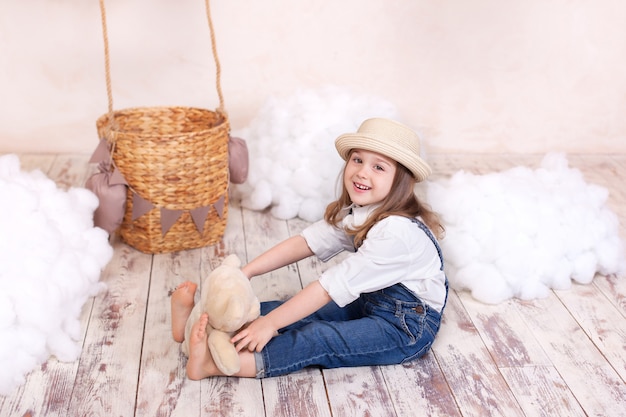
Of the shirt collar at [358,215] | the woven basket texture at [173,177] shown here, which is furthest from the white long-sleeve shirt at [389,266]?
the woven basket texture at [173,177]

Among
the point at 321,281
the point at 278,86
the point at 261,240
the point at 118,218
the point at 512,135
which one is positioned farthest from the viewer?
the point at 512,135

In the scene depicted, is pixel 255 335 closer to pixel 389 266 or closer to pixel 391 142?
pixel 389 266

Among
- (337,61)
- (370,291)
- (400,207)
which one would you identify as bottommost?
(337,61)

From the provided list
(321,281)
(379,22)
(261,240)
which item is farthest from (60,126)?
(321,281)

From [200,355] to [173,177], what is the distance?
67 centimetres

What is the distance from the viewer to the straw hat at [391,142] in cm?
155

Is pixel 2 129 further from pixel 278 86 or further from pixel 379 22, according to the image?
pixel 379 22

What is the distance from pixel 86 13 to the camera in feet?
8.90

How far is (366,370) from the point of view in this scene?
5.20 ft

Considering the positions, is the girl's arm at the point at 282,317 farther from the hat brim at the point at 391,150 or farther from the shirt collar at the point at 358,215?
the hat brim at the point at 391,150

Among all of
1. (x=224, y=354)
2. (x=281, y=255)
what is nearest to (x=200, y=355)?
(x=224, y=354)

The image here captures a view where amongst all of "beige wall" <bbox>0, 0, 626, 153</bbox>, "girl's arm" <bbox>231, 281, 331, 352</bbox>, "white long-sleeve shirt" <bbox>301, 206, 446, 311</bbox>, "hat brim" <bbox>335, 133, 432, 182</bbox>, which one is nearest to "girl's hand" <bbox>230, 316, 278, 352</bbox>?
"girl's arm" <bbox>231, 281, 331, 352</bbox>

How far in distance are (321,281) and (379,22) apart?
162 cm

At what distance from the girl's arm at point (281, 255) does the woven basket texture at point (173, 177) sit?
1.34ft
